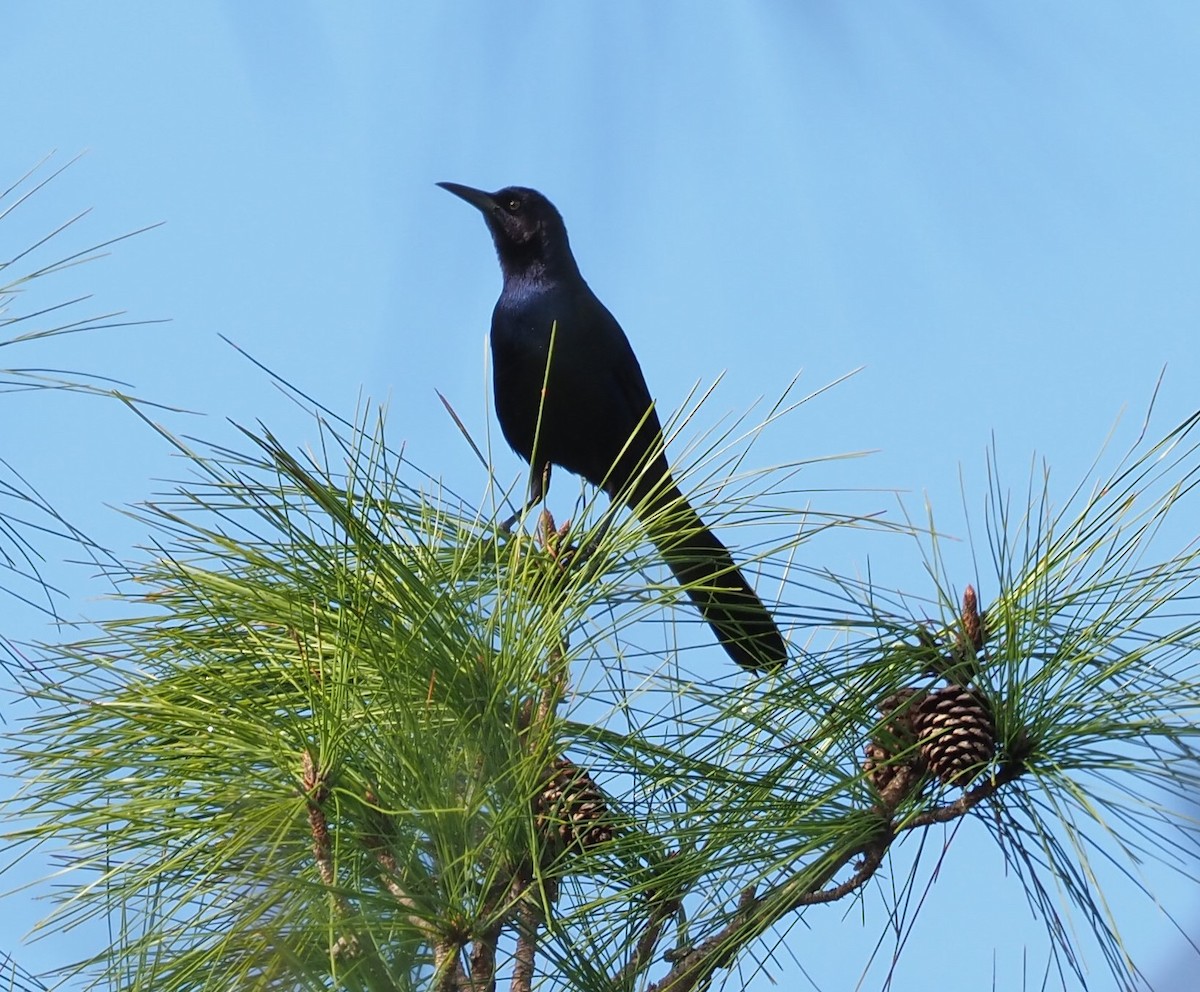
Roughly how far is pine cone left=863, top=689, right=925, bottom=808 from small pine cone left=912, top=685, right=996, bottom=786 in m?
0.02

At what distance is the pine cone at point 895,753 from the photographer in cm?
155

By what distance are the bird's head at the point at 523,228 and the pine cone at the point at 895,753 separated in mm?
2472

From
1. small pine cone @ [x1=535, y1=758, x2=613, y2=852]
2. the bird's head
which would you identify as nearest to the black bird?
the bird's head

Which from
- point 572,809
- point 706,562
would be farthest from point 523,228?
point 572,809

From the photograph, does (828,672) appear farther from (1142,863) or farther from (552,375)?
(552,375)

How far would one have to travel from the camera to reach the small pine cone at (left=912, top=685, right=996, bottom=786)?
151 cm

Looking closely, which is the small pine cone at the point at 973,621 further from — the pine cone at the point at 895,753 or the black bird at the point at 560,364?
the black bird at the point at 560,364

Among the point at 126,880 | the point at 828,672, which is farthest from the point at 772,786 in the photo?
the point at 126,880

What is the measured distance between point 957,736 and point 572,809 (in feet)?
1.30

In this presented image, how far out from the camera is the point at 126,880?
5.18 feet

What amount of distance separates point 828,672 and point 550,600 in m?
0.29

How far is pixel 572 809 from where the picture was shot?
5.37ft

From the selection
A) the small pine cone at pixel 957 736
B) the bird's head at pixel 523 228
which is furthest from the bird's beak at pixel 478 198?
the small pine cone at pixel 957 736

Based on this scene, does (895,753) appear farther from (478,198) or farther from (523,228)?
(478,198)
